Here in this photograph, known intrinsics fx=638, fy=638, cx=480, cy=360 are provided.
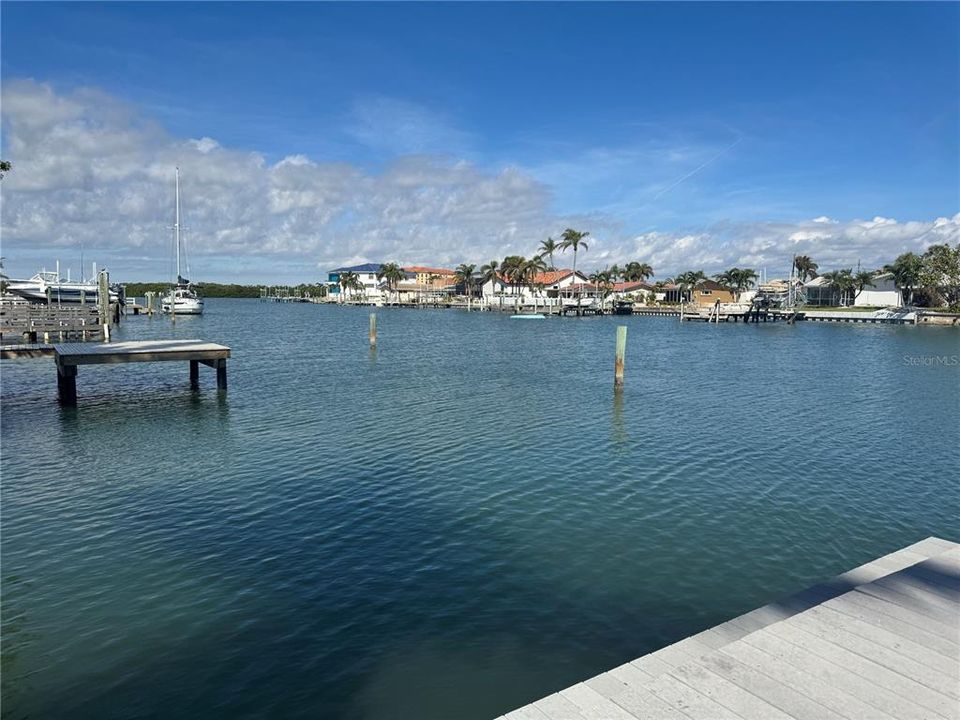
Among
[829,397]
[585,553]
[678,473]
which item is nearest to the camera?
[585,553]

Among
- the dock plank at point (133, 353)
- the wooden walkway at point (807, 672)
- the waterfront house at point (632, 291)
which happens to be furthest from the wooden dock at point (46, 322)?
the waterfront house at point (632, 291)

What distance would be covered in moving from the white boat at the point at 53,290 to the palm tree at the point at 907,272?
5174 inches

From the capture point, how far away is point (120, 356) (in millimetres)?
26203

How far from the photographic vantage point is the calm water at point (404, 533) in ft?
27.6

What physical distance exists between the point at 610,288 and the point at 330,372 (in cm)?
13476

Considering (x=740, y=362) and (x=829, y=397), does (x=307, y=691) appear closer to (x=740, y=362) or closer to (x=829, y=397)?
(x=829, y=397)

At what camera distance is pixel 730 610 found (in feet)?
32.9

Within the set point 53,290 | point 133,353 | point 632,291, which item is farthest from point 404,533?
point 632,291

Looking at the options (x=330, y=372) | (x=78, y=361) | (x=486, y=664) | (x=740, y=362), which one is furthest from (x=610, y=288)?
(x=486, y=664)

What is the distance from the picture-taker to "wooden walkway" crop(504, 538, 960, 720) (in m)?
5.25

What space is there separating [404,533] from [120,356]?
1906cm

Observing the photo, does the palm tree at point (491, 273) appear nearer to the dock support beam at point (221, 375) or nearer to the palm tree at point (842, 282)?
the palm tree at point (842, 282)

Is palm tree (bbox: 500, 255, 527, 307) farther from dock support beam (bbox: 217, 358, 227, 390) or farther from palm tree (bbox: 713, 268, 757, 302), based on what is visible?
dock support beam (bbox: 217, 358, 227, 390)

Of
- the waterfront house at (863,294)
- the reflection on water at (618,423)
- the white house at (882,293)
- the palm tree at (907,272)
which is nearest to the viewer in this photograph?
the reflection on water at (618,423)
